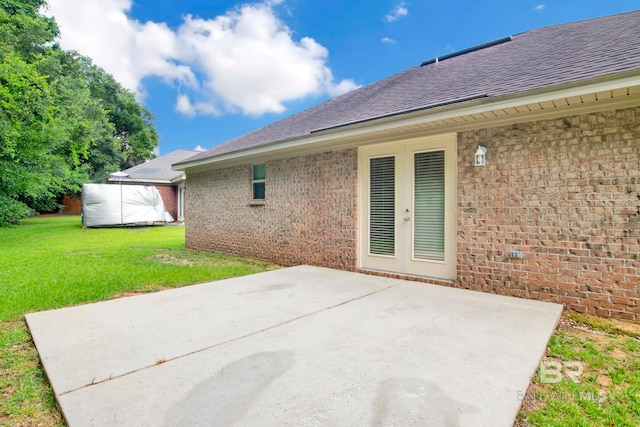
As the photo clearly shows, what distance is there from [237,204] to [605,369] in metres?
7.44

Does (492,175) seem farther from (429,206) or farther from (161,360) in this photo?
(161,360)

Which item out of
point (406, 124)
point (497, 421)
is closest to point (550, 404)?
point (497, 421)

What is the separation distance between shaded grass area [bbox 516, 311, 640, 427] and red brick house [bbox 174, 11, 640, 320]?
742 mm

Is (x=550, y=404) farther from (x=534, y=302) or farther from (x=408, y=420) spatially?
(x=534, y=302)

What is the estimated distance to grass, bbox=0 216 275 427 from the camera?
87.9 inches

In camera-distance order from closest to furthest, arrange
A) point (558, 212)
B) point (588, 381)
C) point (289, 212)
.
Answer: point (588, 381)
point (558, 212)
point (289, 212)

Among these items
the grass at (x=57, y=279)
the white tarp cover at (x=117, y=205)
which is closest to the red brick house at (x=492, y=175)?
the grass at (x=57, y=279)

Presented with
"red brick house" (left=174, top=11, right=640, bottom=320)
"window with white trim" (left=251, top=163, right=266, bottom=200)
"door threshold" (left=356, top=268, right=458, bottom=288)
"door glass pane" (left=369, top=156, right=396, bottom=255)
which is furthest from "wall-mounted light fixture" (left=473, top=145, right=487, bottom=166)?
"window with white trim" (left=251, top=163, right=266, bottom=200)

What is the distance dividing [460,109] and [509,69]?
4.92 ft

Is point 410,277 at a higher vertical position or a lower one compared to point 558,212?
lower

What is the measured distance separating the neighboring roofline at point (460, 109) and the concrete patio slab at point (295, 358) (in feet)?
7.61

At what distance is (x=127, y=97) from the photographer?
113ft

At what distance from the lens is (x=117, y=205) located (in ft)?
54.5

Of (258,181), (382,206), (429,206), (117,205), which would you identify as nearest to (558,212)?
(429,206)
